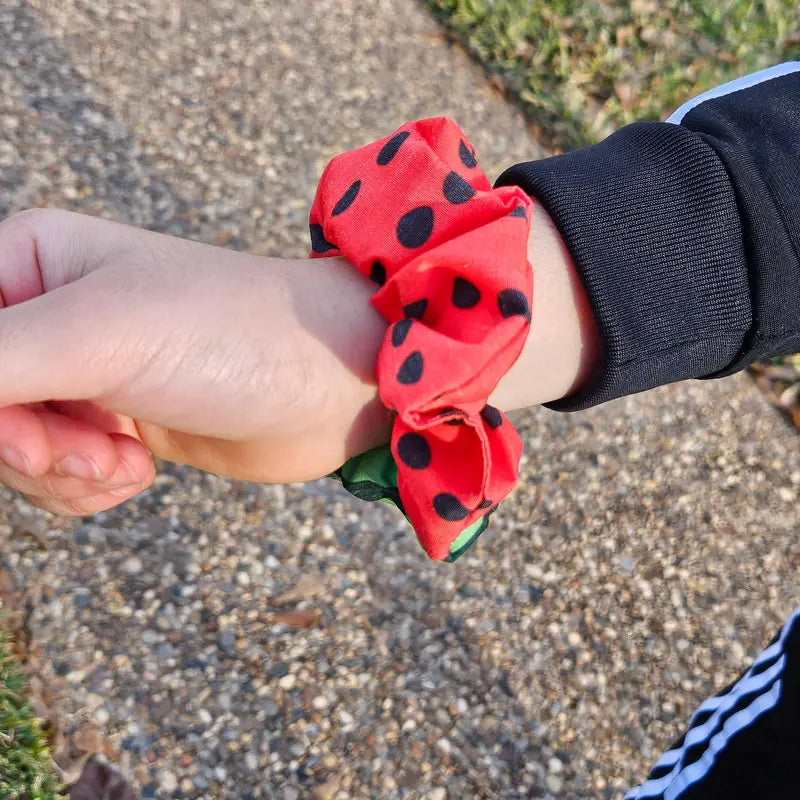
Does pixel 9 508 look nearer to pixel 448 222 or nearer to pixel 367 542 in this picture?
pixel 367 542

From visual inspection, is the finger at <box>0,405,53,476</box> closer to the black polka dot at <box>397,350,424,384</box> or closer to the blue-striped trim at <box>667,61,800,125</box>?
the black polka dot at <box>397,350,424,384</box>

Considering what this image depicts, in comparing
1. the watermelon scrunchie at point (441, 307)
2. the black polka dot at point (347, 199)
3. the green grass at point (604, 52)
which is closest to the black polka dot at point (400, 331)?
the watermelon scrunchie at point (441, 307)

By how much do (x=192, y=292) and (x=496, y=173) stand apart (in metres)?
1.98

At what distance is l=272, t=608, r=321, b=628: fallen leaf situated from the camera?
6.78 ft

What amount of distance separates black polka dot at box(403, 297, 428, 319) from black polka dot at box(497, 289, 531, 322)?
0.12 metres

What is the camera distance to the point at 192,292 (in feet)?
4.26

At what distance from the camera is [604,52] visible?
3.48 meters

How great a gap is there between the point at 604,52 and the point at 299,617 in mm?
2642

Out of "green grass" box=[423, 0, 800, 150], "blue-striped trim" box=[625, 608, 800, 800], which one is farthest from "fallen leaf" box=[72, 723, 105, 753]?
"green grass" box=[423, 0, 800, 150]

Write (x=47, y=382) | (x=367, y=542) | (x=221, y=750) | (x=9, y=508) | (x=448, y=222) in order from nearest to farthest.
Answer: (x=47, y=382)
(x=448, y=222)
(x=221, y=750)
(x=9, y=508)
(x=367, y=542)

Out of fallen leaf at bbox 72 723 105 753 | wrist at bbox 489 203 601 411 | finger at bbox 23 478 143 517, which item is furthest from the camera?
fallen leaf at bbox 72 723 105 753

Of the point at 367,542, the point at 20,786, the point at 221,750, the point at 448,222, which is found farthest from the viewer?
the point at 367,542

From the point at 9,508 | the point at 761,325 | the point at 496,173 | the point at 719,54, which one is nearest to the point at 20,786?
the point at 9,508

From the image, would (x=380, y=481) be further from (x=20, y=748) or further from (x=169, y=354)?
(x=20, y=748)
